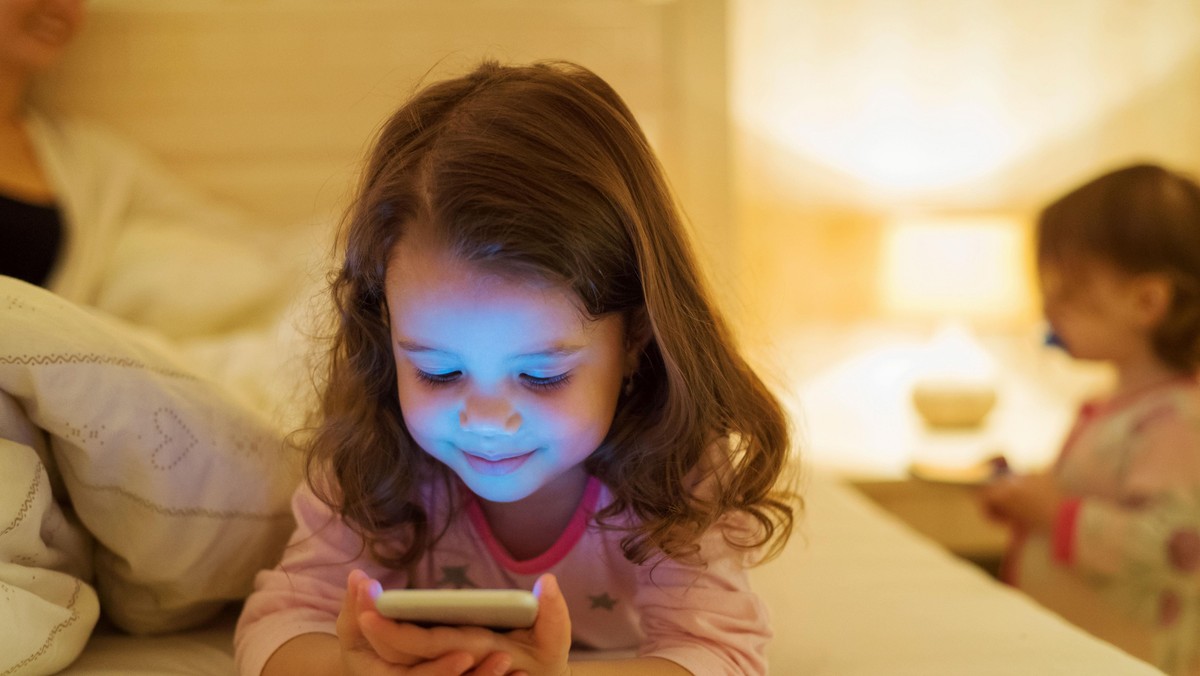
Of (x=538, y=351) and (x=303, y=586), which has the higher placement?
(x=538, y=351)

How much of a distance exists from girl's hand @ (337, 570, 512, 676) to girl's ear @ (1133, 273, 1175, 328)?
1359mm

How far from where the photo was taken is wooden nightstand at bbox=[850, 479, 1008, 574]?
2238 mm

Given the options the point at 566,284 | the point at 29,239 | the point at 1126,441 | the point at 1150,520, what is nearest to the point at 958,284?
the point at 1126,441

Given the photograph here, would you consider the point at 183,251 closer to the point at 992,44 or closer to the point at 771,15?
the point at 771,15

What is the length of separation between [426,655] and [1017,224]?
5.88 ft

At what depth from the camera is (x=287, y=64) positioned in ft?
6.54

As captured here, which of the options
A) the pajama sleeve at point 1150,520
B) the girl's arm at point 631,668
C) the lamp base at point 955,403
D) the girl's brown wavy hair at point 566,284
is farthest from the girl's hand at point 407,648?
the lamp base at point 955,403

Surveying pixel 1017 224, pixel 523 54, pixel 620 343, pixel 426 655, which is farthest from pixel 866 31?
pixel 426 655

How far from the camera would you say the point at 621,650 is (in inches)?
35.8

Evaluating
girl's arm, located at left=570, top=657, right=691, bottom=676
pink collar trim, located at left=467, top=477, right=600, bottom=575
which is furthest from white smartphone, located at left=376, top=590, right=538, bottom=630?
pink collar trim, located at left=467, top=477, right=600, bottom=575

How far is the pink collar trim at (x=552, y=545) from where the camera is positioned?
0.89 metres

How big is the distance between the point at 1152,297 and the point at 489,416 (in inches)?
51.7

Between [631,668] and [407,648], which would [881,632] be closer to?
[631,668]

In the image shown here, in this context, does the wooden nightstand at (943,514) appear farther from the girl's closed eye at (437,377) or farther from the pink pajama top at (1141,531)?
the girl's closed eye at (437,377)
